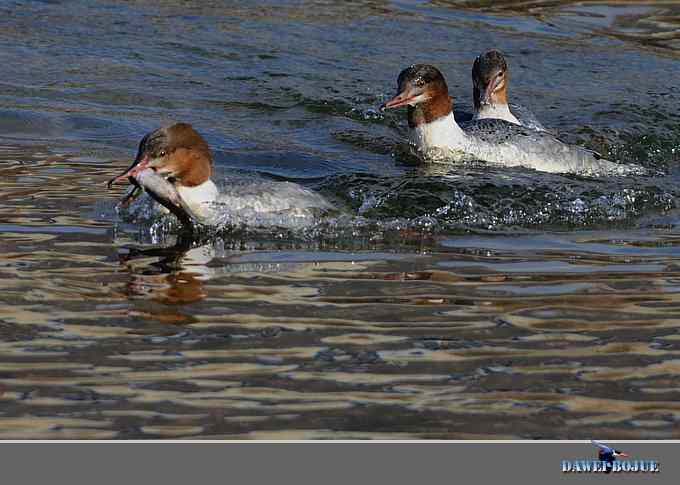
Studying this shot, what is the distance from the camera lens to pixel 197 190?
8.31 metres

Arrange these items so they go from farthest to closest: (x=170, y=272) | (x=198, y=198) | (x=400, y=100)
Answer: (x=400, y=100), (x=198, y=198), (x=170, y=272)

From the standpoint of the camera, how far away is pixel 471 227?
8445 mm

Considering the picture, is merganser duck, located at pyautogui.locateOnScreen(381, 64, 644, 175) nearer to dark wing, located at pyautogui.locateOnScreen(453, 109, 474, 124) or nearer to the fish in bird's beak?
the fish in bird's beak

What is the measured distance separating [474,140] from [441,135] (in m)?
0.28

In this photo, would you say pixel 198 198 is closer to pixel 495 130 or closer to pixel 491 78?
pixel 495 130

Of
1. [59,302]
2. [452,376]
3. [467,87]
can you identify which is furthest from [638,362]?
[467,87]

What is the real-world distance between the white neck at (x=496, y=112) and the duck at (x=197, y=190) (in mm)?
3955

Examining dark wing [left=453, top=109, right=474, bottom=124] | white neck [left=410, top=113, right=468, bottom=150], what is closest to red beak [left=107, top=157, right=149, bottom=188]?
white neck [left=410, top=113, right=468, bottom=150]

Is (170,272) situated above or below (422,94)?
below

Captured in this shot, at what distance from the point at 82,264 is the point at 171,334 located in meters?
1.42

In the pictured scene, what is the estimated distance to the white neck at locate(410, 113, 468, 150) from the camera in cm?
1107

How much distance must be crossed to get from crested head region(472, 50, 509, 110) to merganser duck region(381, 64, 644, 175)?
0.82 metres

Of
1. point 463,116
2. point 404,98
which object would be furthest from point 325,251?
point 463,116
